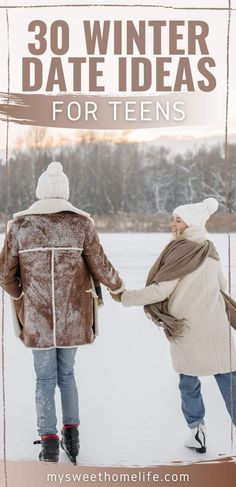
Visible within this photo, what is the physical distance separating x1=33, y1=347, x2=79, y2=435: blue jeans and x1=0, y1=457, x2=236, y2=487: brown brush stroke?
0.49 ft

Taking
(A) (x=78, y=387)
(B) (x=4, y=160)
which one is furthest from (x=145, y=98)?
(A) (x=78, y=387)

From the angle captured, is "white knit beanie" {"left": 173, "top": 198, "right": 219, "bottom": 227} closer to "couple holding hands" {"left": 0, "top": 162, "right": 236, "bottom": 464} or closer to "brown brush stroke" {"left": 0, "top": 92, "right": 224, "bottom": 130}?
"couple holding hands" {"left": 0, "top": 162, "right": 236, "bottom": 464}

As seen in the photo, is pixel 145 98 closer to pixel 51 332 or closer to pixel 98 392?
pixel 51 332

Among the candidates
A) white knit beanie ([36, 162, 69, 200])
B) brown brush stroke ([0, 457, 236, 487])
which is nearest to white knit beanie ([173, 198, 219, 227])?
white knit beanie ([36, 162, 69, 200])

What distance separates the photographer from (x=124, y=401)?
3787mm

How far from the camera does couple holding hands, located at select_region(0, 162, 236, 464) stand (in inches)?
132

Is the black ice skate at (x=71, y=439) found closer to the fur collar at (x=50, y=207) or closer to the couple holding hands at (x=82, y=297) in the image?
the couple holding hands at (x=82, y=297)

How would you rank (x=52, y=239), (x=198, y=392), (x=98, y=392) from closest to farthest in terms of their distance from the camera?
1. (x=52, y=239)
2. (x=198, y=392)
3. (x=98, y=392)

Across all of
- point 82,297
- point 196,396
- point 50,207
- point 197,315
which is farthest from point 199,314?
point 50,207

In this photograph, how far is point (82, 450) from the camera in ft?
11.8

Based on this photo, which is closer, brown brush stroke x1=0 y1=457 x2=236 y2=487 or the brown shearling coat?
the brown shearling coat

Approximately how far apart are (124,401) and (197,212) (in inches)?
32.1

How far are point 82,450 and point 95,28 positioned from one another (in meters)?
1.51

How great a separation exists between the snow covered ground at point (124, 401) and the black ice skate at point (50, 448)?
0.05 metres
